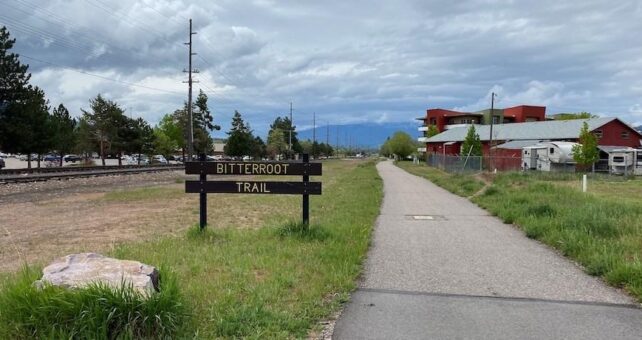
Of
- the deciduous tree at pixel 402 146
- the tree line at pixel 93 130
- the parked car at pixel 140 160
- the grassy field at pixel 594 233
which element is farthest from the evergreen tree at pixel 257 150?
the grassy field at pixel 594 233

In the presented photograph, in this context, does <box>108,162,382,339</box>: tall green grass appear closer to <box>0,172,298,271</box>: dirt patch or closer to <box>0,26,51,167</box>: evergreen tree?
<box>0,172,298,271</box>: dirt patch

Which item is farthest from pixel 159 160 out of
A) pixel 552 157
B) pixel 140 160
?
pixel 552 157

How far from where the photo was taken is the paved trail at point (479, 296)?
4883 mm

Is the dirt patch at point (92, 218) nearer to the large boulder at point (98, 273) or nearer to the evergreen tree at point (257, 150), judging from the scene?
the large boulder at point (98, 273)

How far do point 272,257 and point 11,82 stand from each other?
159 feet

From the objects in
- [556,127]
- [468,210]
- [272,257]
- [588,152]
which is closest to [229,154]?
[556,127]

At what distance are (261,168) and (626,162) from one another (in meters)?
46.3

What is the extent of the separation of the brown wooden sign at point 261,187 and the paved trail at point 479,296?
158cm

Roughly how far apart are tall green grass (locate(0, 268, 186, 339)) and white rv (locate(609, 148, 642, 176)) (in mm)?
49537

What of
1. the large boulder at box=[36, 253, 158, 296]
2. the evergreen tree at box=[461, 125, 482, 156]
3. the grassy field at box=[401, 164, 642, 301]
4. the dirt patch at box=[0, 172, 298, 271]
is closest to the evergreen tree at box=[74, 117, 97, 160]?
the dirt patch at box=[0, 172, 298, 271]

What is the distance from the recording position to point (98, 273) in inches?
189

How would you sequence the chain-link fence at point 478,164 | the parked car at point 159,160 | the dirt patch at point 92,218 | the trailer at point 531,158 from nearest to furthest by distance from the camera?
the dirt patch at point 92,218 → the chain-link fence at point 478,164 → the trailer at point 531,158 → the parked car at point 159,160

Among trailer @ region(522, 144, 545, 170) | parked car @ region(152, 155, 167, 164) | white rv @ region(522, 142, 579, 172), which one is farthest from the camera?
parked car @ region(152, 155, 167, 164)

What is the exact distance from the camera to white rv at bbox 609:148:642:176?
47.0 m
